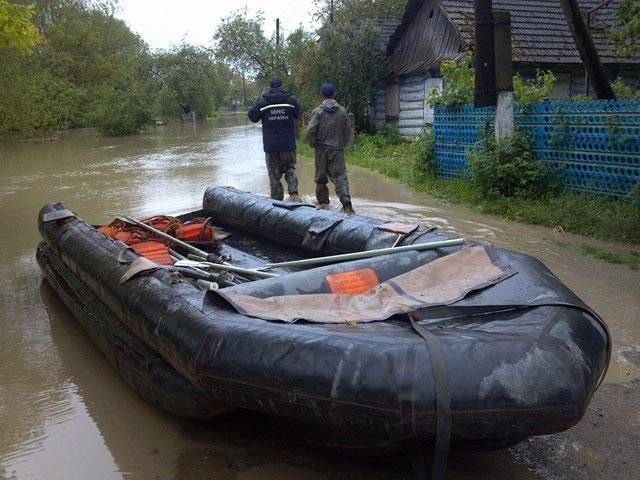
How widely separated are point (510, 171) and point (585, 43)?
2.25m

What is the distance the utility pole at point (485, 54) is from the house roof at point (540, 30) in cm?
619

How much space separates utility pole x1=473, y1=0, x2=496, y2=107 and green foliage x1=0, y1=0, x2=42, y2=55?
602cm

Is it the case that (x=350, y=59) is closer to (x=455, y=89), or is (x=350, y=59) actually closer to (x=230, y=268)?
(x=455, y=89)

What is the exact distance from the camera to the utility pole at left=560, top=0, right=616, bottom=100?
9102 millimetres

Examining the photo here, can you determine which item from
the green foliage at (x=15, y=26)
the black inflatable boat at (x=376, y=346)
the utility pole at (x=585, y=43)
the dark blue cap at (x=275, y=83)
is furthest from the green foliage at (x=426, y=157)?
the black inflatable boat at (x=376, y=346)

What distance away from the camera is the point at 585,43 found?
9.27 m

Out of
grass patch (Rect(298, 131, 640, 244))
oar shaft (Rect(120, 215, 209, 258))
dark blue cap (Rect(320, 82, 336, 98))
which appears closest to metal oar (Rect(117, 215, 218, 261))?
oar shaft (Rect(120, 215, 209, 258))

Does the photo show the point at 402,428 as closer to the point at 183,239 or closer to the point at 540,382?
the point at 540,382

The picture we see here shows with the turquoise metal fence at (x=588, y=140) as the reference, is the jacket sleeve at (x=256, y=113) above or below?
above

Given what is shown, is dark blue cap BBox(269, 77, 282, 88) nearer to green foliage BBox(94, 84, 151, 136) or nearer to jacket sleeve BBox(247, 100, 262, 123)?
jacket sleeve BBox(247, 100, 262, 123)

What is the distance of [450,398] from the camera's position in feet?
7.82

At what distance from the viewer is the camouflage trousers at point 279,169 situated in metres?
9.30

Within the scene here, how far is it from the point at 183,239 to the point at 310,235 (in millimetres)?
1388

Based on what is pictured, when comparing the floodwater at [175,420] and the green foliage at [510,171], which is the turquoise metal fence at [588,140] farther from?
the floodwater at [175,420]
